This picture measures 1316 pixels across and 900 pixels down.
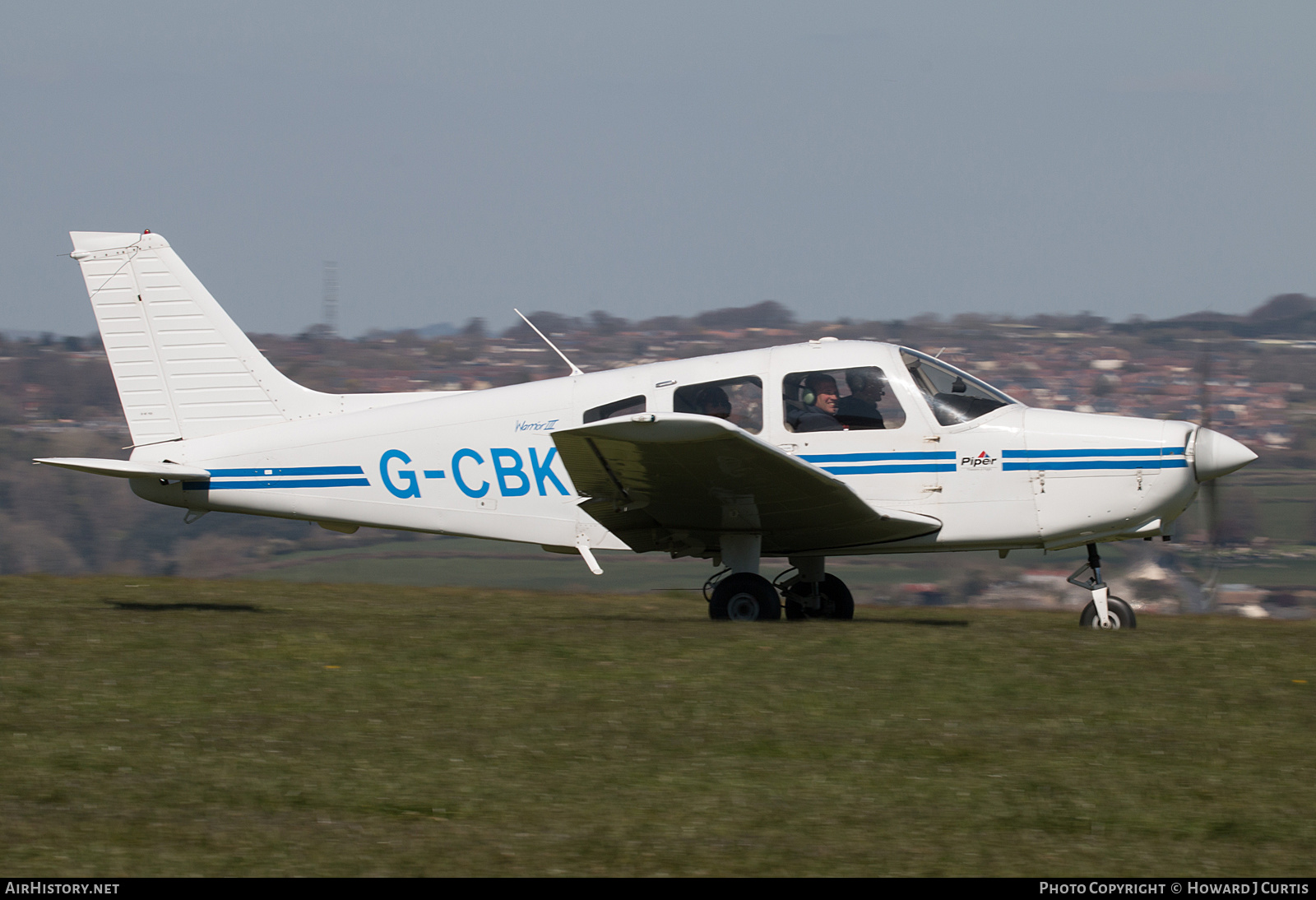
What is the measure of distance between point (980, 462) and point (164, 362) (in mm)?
7035

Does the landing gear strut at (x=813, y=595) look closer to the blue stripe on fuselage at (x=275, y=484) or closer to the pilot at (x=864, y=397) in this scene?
the pilot at (x=864, y=397)

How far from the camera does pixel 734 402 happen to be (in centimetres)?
986

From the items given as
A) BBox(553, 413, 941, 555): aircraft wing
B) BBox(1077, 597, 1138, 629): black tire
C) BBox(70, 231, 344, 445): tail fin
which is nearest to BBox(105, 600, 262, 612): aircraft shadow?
BBox(70, 231, 344, 445): tail fin

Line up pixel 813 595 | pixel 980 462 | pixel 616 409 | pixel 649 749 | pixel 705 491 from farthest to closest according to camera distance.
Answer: pixel 813 595, pixel 616 409, pixel 980 462, pixel 705 491, pixel 649 749

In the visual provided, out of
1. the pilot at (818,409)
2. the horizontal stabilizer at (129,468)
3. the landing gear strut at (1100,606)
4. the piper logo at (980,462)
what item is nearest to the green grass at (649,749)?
the landing gear strut at (1100,606)

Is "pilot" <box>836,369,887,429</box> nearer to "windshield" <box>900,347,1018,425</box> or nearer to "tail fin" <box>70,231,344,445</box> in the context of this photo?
"windshield" <box>900,347,1018,425</box>

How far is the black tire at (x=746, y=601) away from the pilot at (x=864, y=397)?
1.43 m

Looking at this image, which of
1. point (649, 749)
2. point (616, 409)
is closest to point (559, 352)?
point (616, 409)

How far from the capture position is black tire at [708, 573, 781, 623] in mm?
9773

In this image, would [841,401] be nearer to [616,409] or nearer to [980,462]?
[980,462]

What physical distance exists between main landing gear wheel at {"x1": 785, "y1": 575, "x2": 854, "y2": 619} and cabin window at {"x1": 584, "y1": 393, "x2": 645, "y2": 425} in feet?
7.17

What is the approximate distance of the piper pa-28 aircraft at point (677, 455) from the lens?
9453 mm

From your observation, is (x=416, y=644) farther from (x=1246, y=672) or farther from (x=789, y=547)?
(x=1246, y=672)
